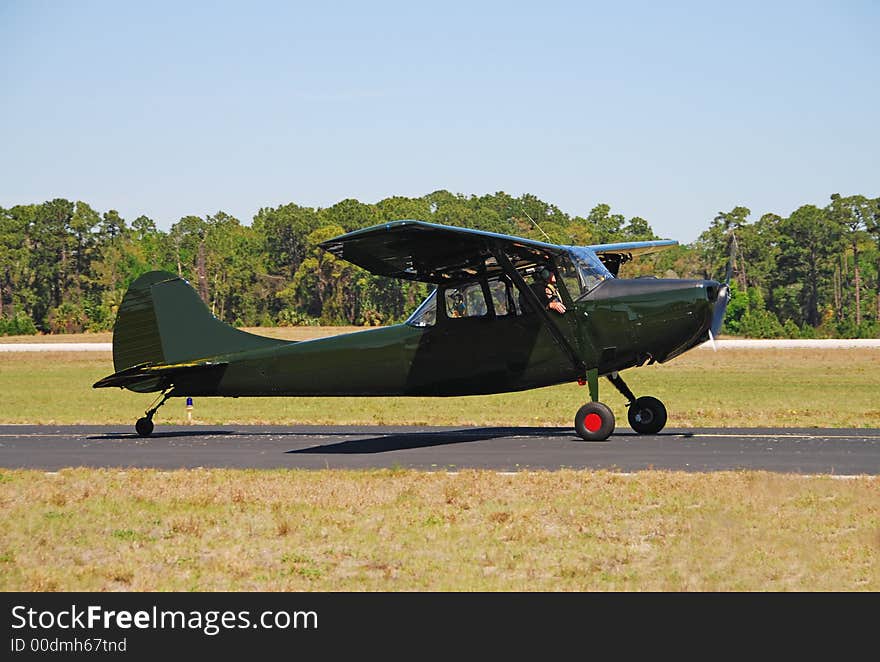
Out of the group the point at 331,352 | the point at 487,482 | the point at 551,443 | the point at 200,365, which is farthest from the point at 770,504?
the point at 200,365

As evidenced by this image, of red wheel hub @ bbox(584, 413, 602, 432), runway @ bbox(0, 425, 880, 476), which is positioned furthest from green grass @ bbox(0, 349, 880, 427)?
red wheel hub @ bbox(584, 413, 602, 432)

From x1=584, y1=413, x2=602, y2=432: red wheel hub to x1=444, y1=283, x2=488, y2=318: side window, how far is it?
241 centimetres

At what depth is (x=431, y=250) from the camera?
1777 centimetres

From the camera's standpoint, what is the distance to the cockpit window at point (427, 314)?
19172 millimetres

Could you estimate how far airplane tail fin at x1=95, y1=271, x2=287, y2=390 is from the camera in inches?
816

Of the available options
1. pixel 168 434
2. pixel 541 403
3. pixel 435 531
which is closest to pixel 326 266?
pixel 541 403

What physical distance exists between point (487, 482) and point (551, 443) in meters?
5.34

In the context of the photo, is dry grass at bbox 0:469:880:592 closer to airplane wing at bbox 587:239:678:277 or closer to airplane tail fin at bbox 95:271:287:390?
airplane tail fin at bbox 95:271:287:390

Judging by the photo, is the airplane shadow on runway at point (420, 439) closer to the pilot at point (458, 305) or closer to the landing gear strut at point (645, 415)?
the landing gear strut at point (645, 415)

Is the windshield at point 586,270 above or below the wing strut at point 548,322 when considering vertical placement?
above

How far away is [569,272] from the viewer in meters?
18.5

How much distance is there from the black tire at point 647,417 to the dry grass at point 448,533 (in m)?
Result: 6.09

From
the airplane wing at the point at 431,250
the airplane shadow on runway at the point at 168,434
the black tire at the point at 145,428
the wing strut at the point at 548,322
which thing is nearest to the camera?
the airplane wing at the point at 431,250

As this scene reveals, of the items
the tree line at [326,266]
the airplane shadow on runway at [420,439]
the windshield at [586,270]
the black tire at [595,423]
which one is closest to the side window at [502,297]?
the windshield at [586,270]
